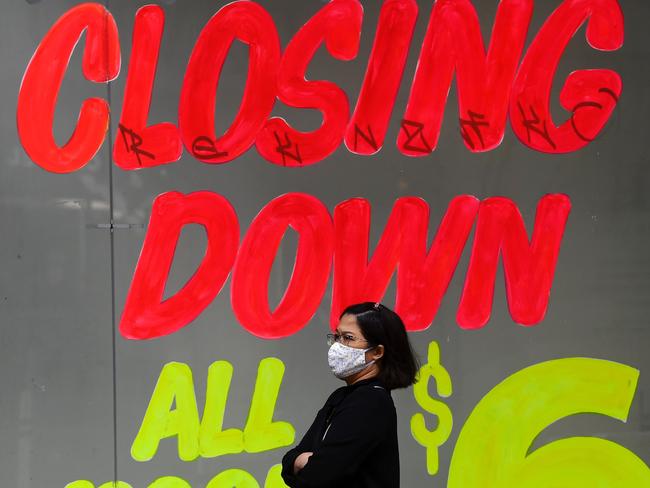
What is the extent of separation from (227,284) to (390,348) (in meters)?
1.51

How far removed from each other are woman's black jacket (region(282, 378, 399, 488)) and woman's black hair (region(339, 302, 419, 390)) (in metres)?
0.06

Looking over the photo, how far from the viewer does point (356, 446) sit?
276cm

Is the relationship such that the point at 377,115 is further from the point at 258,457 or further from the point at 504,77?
the point at 258,457

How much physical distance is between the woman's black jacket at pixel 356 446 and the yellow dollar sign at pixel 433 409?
1573 millimetres

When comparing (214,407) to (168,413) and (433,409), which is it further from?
(433,409)

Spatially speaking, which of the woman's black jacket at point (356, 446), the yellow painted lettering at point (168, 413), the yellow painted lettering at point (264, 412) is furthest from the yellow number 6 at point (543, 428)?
the woman's black jacket at point (356, 446)

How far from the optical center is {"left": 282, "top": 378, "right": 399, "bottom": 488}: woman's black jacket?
108 inches

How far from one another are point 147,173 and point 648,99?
2510 millimetres

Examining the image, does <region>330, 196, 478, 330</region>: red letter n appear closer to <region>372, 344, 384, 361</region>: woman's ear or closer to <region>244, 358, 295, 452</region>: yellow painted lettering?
<region>244, 358, 295, 452</region>: yellow painted lettering

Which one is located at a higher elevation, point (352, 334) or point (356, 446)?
point (352, 334)

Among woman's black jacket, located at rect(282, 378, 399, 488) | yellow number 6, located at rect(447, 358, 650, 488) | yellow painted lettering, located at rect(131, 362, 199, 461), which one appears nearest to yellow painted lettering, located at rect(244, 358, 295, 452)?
yellow painted lettering, located at rect(131, 362, 199, 461)

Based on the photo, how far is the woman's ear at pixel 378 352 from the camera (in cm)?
300

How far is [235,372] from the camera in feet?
14.2

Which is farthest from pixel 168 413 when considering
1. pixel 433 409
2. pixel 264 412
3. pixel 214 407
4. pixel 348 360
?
pixel 348 360
